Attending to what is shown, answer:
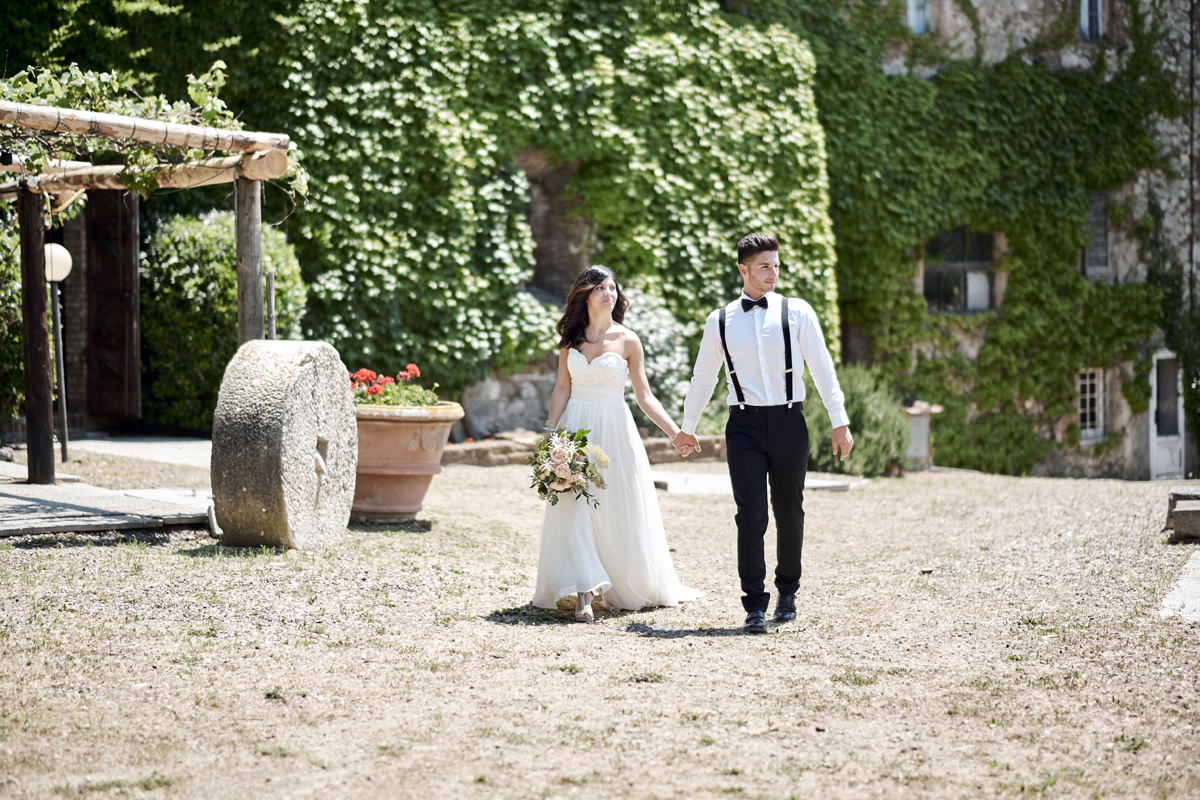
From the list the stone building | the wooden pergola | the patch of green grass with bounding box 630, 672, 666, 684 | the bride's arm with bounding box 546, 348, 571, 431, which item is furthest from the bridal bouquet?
the stone building

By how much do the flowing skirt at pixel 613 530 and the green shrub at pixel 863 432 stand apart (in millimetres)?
7273

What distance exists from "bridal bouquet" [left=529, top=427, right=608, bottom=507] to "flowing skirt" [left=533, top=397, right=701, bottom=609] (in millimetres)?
89

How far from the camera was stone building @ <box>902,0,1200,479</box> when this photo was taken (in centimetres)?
1836

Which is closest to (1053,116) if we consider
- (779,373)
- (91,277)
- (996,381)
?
(996,381)

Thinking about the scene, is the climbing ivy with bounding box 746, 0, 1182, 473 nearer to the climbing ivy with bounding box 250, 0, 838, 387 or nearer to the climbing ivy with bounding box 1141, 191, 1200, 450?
the climbing ivy with bounding box 1141, 191, 1200, 450

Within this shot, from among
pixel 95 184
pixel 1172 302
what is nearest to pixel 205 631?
pixel 95 184

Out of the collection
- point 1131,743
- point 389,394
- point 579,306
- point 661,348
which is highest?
point 579,306

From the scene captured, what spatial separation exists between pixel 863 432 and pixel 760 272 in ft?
27.3

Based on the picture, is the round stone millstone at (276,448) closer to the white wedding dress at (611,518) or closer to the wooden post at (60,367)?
the white wedding dress at (611,518)

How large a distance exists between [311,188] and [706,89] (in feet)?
16.8

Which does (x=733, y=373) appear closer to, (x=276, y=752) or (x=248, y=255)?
(x=276, y=752)

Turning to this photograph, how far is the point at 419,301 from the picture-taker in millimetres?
13242

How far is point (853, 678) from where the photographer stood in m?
4.66

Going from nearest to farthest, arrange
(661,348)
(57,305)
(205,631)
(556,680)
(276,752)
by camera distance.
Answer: (276,752) → (556,680) → (205,631) → (57,305) → (661,348)
